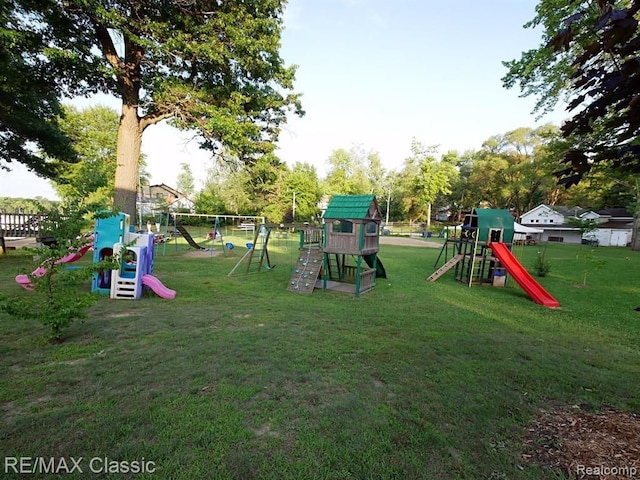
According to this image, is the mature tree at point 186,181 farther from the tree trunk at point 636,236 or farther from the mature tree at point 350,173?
the tree trunk at point 636,236

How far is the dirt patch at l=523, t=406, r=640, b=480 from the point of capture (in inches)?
93.9

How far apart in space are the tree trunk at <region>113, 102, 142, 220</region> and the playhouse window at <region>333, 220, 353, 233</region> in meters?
7.64

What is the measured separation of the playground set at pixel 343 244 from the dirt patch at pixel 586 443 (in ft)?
19.2

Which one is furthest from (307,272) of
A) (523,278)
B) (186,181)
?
(186,181)

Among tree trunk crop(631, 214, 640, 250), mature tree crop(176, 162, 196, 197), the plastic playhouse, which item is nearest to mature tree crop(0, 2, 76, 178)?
the plastic playhouse

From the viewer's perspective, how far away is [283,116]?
14.1 meters

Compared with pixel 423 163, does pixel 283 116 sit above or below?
below

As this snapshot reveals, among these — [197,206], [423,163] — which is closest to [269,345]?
[197,206]

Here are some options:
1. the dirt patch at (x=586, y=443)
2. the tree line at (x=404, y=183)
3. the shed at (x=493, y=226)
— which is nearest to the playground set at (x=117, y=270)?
the dirt patch at (x=586, y=443)

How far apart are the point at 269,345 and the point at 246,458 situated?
91.8 inches

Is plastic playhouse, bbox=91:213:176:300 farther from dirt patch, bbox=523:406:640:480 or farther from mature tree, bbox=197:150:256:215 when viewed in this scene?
mature tree, bbox=197:150:256:215

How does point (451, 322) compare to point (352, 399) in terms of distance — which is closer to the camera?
point (352, 399)

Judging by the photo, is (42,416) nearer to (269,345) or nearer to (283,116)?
(269,345)

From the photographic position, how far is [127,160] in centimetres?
1172
